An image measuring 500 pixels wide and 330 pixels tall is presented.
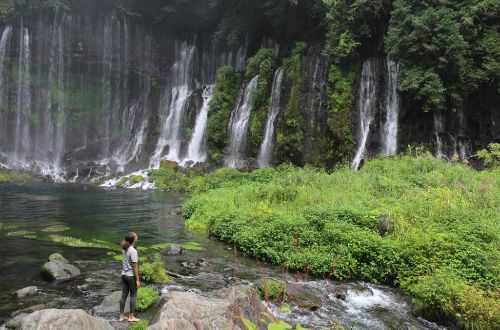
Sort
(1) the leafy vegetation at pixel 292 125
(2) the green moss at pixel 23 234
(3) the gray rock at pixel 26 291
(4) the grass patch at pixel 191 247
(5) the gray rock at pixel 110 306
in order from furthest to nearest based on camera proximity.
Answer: (1) the leafy vegetation at pixel 292 125, (2) the green moss at pixel 23 234, (4) the grass patch at pixel 191 247, (3) the gray rock at pixel 26 291, (5) the gray rock at pixel 110 306

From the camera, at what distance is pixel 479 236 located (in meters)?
9.55

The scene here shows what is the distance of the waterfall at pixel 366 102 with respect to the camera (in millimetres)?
26938

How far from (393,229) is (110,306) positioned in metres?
7.13

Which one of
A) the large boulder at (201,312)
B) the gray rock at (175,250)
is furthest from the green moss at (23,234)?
the large boulder at (201,312)

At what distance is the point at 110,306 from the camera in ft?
26.3

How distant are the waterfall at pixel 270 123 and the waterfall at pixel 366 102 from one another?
699cm

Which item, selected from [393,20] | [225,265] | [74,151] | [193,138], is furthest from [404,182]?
[74,151]

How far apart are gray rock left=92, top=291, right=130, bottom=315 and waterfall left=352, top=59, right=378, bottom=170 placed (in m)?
20.3

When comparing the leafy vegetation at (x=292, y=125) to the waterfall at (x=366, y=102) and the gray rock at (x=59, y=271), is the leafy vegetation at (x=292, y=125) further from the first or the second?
the gray rock at (x=59, y=271)

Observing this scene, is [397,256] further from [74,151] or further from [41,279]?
[74,151]

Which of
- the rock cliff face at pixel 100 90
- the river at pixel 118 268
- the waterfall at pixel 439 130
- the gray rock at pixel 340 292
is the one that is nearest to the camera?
the river at pixel 118 268

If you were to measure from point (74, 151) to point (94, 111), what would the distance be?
557 cm

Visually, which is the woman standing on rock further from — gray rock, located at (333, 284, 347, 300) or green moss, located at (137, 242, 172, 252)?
green moss, located at (137, 242, 172, 252)

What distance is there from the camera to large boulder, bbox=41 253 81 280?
31.7ft
